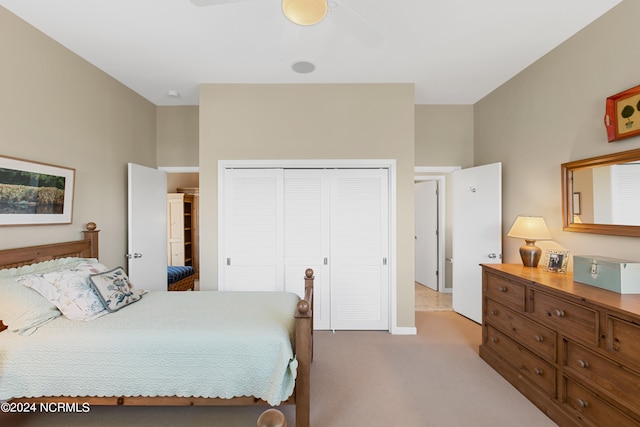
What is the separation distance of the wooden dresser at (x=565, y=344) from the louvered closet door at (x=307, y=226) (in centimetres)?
177

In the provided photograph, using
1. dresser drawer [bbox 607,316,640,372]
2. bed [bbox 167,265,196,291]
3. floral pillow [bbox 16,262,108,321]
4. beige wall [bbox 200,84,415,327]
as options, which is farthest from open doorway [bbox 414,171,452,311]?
floral pillow [bbox 16,262,108,321]

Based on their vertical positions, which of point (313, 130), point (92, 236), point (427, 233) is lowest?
point (427, 233)

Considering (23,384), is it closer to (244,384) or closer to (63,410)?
(63,410)

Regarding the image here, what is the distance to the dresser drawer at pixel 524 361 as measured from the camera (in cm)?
196

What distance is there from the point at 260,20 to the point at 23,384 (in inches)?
115

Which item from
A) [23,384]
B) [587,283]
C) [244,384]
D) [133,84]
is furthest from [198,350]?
[133,84]

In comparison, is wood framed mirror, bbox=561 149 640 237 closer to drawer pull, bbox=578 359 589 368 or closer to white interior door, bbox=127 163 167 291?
drawer pull, bbox=578 359 589 368

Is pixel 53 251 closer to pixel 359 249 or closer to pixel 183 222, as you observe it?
pixel 359 249

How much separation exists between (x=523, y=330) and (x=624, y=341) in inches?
30.2

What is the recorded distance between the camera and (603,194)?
7.00 ft

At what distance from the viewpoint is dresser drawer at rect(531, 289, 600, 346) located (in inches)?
65.2

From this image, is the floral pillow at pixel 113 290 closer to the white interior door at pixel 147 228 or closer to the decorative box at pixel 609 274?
the white interior door at pixel 147 228

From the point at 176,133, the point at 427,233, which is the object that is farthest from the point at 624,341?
the point at 176,133

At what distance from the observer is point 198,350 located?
1.65 m
